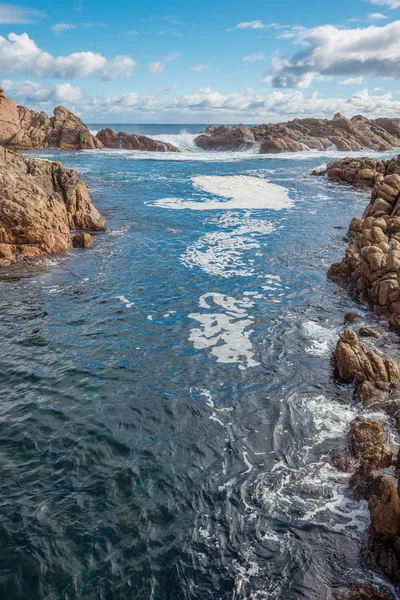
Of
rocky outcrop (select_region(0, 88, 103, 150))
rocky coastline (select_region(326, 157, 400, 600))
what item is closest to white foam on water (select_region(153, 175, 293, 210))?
rocky coastline (select_region(326, 157, 400, 600))

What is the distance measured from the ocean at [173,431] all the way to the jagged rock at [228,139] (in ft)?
226

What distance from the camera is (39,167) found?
70.8 ft

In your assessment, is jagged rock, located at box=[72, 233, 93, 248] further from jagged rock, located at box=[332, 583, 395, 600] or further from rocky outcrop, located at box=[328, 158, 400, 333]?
jagged rock, located at box=[332, 583, 395, 600]

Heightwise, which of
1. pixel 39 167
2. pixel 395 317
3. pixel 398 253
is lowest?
pixel 395 317

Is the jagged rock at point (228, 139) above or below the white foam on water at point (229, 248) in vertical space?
above

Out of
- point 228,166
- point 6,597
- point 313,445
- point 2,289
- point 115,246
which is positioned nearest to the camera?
point 6,597

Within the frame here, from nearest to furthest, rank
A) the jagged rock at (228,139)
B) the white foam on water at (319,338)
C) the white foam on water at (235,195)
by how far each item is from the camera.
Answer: the white foam on water at (319,338), the white foam on water at (235,195), the jagged rock at (228,139)

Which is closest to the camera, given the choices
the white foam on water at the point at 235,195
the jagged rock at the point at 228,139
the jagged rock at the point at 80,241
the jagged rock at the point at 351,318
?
the jagged rock at the point at 351,318

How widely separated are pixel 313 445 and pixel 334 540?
2.21 metres

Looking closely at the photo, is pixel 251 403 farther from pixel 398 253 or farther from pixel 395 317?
pixel 398 253

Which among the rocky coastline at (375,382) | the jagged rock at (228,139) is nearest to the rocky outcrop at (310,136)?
the jagged rock at (228,139)

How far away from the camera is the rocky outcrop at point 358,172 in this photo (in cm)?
3953

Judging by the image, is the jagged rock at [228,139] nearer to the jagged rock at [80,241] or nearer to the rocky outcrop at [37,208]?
the rocky outcrop at [37,208]

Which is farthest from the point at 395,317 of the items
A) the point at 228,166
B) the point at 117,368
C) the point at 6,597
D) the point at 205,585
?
the point at 228,166
